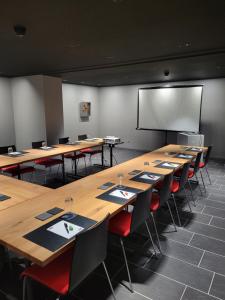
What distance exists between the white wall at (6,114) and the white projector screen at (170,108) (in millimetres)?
4536

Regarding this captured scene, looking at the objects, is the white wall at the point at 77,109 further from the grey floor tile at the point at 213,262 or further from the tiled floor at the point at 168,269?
the grey floor tile at the point at 213,262

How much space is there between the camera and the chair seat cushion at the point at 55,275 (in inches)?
54.8

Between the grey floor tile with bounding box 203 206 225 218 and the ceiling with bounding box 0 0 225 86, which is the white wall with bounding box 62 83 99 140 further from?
the grey floor tile with bounding box 203 206 225 218

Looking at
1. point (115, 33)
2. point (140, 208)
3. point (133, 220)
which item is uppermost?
point (115, 33)

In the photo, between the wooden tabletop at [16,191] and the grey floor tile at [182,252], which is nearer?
the wooden tabletop at [16,191]

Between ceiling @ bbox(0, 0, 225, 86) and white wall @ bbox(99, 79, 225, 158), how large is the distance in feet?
7.26

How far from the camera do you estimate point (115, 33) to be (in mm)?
3100

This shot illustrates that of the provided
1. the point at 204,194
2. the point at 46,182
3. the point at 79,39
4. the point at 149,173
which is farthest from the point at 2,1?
the point at 204,194

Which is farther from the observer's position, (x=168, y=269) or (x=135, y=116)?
(x=135, y=116)

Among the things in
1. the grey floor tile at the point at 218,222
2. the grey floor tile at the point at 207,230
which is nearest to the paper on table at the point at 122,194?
the grey floor tile at the point at 207,230

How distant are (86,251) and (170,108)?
7018 mm

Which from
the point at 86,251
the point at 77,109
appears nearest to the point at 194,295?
the point at 86,251

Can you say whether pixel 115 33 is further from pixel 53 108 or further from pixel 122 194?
pixel 53 108

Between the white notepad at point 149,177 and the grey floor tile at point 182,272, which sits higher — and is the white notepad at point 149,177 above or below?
above
